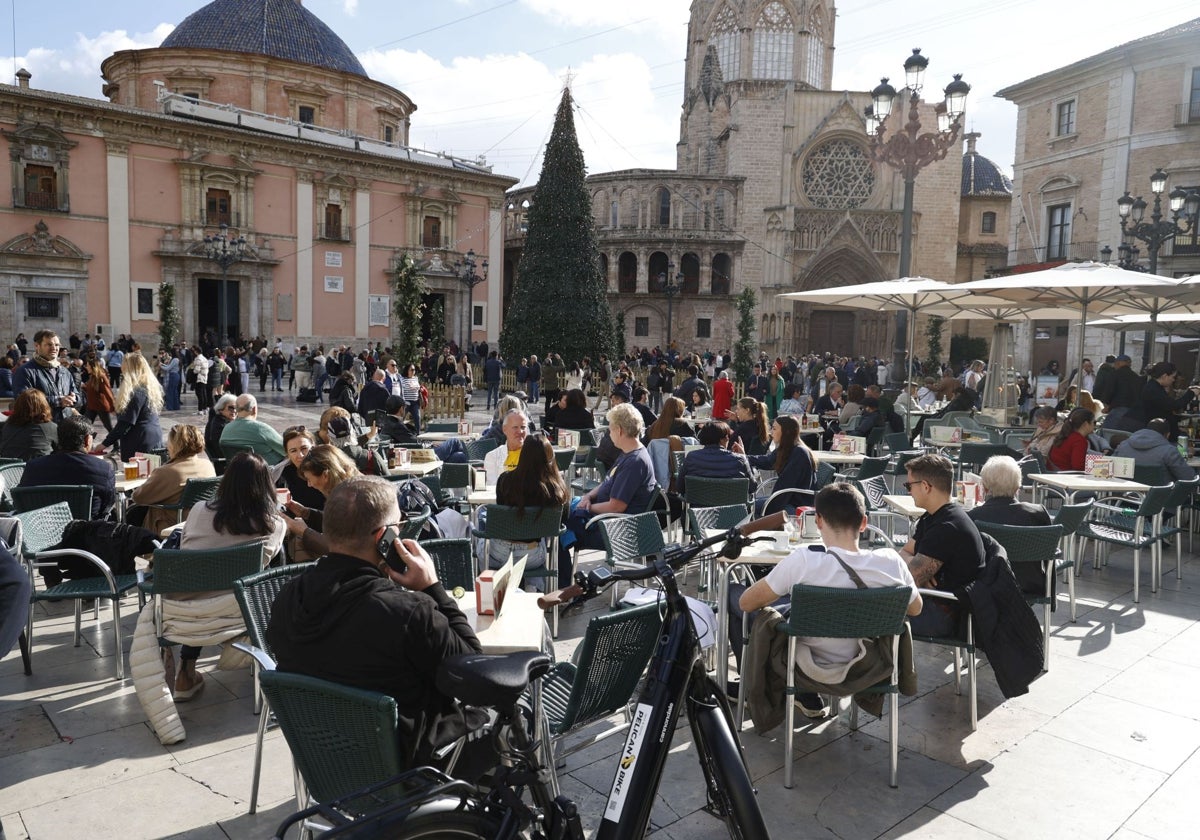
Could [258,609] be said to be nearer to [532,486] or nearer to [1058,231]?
[532,486]

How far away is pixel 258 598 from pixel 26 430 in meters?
4.95

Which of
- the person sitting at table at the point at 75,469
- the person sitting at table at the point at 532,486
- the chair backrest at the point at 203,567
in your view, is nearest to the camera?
the chair backrest at the point at 203,567

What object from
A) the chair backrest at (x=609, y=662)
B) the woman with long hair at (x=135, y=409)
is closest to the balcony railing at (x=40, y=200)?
the woman with long hair at (x=135, y=409)

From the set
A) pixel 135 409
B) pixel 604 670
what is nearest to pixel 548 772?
pixel 604 670

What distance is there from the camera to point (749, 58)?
4209cm

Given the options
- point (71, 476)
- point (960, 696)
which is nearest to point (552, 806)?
point (960, 696)

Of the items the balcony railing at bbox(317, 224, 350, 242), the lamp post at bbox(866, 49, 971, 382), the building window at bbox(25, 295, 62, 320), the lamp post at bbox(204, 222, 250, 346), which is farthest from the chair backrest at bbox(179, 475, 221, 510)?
the balcony railing at bbox(317, 224, 350, 242)

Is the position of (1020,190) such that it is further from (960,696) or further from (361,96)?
(960,696)

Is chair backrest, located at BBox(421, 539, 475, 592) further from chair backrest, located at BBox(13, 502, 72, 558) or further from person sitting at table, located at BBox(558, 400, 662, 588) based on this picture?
chair backrest, located at BBox(13, 502, 72, 558)

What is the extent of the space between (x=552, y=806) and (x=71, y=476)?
4.67 metres

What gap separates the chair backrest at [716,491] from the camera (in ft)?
20.6

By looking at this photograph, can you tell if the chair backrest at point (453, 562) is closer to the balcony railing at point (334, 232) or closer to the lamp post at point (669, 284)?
the balcony railing at point (334, 232)

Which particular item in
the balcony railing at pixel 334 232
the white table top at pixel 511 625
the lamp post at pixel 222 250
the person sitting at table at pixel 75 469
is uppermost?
the balcony railing at pixel 334 232

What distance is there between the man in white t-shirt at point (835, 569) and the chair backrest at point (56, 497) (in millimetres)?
4217
